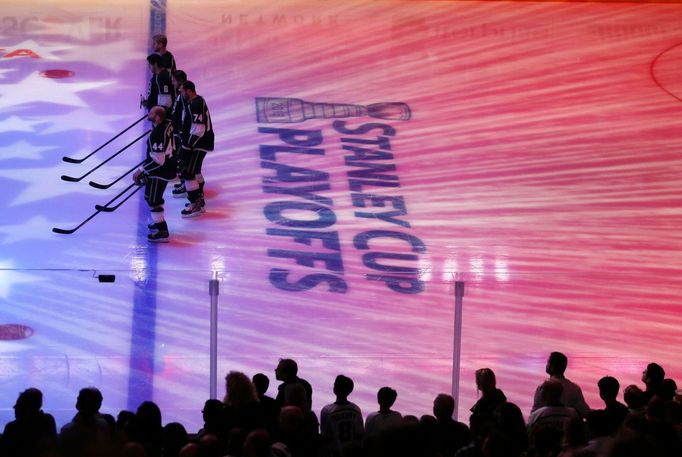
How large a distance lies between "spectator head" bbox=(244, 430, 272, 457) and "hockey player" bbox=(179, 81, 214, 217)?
16.8ft

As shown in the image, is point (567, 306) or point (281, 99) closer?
point (567, 306)

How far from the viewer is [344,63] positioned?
11141 mm

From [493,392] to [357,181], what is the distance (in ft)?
16.0

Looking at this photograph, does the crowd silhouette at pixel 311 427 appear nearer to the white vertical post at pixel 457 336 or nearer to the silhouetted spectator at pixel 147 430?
the silhouetted spectator at pixel 147 430

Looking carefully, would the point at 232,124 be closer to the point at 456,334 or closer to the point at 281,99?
the point at 281,99

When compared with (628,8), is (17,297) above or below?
below

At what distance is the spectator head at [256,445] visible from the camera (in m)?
3.56

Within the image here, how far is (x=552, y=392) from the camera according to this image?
4.36 meters

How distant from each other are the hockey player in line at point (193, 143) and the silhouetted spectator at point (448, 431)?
478 cm

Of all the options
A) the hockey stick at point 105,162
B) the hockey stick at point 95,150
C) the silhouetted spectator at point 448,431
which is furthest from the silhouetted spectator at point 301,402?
the hockey stick at point 95,150

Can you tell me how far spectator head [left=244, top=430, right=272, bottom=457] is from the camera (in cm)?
356

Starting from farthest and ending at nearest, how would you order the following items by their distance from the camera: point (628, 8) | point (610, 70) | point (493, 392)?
point (628, 8) → point (610, 70) → point (493, 392)

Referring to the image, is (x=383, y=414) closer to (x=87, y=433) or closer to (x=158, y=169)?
(x=87, y=433)

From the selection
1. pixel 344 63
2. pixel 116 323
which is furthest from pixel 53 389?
pixel 344 63
